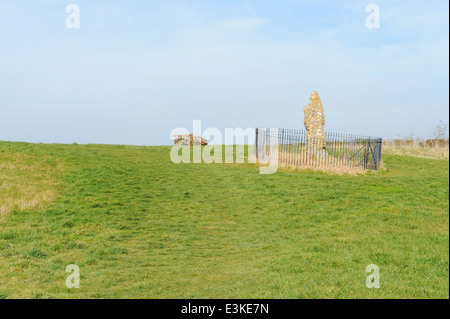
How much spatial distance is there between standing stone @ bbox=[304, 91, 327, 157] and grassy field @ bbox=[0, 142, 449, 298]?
2.59 meters

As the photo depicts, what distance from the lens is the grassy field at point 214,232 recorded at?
7.66 m

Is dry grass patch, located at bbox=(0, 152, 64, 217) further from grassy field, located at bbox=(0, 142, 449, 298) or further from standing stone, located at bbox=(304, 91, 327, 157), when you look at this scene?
standing stone, located at bbox=(304, 91, 327, 157)

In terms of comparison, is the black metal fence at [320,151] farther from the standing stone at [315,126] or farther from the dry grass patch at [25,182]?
the dry grass patch at [25,182]

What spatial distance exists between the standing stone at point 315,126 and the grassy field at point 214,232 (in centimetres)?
259

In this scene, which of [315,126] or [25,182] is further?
[315,126]

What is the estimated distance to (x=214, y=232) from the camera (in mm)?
12109

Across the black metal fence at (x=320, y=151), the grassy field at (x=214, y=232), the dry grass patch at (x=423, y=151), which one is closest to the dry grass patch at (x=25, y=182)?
the grassy field at (x=214, y=232)

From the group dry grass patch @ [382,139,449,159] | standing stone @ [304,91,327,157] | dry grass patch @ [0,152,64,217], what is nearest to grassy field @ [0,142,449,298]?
dry grass patch @ [0,152,64,217]

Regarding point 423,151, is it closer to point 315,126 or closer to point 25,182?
point 315,126

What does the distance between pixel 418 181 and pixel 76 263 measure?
15381 mm

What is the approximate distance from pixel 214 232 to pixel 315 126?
46.0ft

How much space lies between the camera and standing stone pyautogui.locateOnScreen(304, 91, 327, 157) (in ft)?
76.7

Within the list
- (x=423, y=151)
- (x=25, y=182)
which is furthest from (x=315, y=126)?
(x=25, y=182)

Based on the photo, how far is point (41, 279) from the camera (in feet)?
27.8
